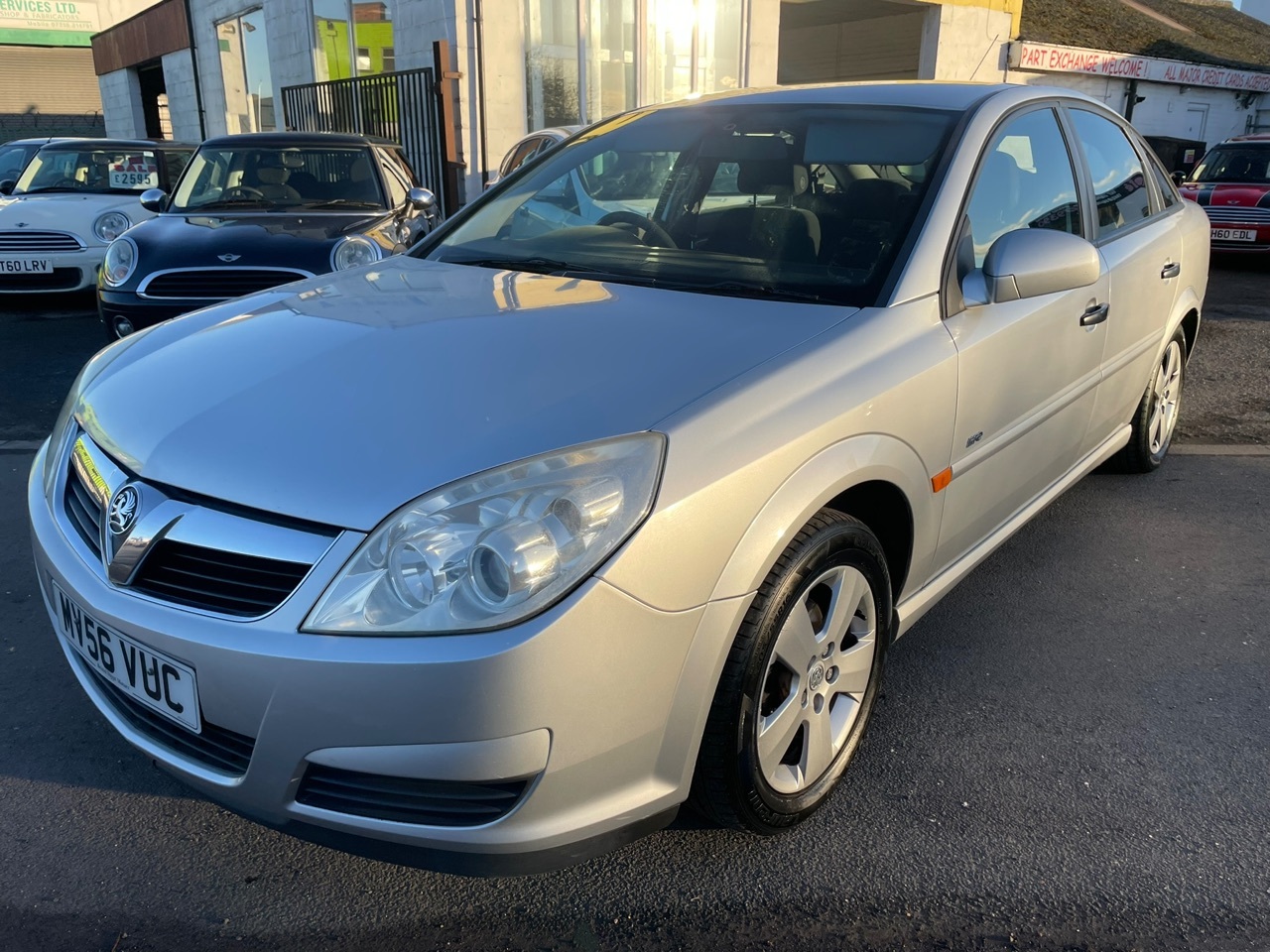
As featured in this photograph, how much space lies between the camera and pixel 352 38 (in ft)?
44.4

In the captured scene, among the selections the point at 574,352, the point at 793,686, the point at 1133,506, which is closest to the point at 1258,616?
the point at 1133,506

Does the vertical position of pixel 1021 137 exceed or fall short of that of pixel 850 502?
it exceeds it

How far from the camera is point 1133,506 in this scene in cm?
418

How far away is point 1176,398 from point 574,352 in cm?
366

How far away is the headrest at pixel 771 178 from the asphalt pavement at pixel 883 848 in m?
1.42

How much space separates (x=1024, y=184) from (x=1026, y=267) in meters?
0.66

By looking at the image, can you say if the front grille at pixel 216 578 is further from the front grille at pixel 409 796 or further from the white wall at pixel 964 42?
the white wall at pixel 964 42

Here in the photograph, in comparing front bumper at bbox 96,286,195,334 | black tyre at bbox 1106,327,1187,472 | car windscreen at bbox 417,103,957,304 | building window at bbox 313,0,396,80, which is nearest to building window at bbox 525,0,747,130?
building window at bbox 313,0,396,80

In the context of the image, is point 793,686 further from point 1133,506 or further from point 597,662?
point 1133,506

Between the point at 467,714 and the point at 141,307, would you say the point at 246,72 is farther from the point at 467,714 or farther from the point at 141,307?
the point at 467,714

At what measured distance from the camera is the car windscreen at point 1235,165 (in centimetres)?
1152

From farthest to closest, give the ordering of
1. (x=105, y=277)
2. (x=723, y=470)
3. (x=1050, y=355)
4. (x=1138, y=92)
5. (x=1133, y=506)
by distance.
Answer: (x=1138, y=92), (x=105, y=277), (x=1133, y=506), (x=1050, y=355), (x=723, y=470)

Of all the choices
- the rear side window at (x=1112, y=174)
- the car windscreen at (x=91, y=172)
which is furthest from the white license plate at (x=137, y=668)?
the car windscreen at (x=91, y=172)

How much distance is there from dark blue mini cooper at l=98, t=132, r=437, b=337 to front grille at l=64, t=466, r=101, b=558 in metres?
3.32
